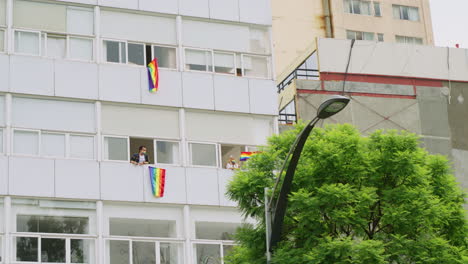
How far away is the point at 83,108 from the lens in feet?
112

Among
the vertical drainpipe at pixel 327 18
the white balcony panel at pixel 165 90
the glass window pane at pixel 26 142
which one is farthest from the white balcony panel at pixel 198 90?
the vertical drainpipe at pixel 327 18

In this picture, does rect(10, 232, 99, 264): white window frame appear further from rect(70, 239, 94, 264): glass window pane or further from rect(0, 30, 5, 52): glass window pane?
rect(0, 30, 5, 52): glass window pane

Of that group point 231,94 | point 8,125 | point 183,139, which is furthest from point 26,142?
point 231,94

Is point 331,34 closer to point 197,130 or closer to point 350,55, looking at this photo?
point 350,55

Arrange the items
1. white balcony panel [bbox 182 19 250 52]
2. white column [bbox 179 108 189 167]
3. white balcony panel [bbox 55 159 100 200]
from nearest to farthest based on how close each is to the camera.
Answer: white balcony panel [bbox 55 159 100 200], white column [bbox 179 108 189 167], white balcony panel [bbox 182 19 250 52]

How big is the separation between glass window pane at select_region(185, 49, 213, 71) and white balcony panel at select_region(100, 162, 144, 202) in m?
4.31

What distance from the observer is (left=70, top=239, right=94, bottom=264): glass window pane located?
32.6 metres

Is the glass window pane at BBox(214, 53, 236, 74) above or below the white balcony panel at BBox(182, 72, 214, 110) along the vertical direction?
above

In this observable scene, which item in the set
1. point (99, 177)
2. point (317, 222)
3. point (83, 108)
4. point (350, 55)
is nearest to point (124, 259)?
point (99, 177)

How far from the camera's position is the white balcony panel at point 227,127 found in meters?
35.7

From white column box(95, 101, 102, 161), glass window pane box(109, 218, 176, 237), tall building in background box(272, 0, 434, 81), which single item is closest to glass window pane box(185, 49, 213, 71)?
white column box(95, 101, 102, 161)

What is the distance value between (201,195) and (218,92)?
370 centimetres

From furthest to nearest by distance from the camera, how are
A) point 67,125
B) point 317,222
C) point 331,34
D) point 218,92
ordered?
point 331,34 < point 218,92 < point 67,125 < point 317,222

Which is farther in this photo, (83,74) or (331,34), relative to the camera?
(331,34)
